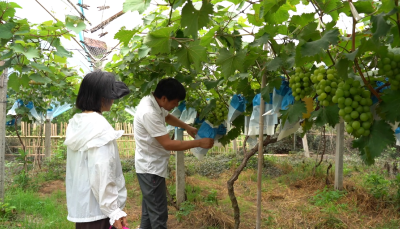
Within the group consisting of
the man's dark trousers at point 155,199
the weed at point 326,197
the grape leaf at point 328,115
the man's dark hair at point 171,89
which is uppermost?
the man's dark hair at point 171,89

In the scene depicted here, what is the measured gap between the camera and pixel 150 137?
8.61ft

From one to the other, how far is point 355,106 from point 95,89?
1.28 meters

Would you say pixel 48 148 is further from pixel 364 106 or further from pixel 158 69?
pixel 364 106

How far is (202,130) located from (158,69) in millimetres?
669

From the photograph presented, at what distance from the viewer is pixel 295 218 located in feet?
12.6

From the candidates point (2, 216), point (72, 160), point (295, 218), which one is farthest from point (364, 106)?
point (2, 216)

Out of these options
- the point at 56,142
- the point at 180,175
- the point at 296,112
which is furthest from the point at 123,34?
the point at 56,142

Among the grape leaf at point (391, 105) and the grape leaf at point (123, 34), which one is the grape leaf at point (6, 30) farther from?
the grape leaf at point (391, 105)

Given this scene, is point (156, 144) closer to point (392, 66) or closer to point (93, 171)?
point (93, 171)

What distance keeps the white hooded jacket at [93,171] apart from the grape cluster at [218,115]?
113cm

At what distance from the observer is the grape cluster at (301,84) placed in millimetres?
1415

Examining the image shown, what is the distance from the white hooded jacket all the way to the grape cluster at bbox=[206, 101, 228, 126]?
3.70 ft

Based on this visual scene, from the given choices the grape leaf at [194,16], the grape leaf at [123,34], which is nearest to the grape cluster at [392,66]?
the grape leaf at [194,16]

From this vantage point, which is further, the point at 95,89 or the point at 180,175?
the point at 180,175
